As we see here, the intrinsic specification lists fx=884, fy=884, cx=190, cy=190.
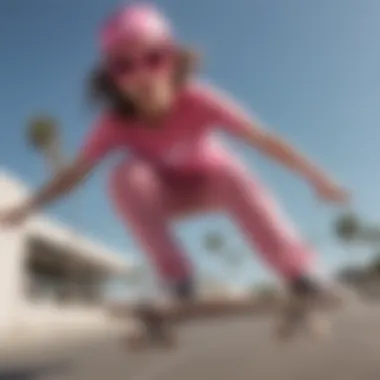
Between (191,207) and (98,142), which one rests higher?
(98,142)

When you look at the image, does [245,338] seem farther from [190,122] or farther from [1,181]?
[1,181]

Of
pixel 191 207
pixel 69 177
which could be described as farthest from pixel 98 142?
pixel 191 207

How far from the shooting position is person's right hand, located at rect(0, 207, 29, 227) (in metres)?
1.49

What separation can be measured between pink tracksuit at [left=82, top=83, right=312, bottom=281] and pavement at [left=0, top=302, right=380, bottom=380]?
11 centimetres

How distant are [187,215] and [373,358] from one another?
1.25ft

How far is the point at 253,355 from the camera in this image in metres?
1.43

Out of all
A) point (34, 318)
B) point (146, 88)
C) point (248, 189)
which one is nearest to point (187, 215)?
point (248, 189)

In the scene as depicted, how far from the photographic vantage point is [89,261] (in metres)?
1.59

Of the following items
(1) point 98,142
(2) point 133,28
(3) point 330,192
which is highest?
(2) point 133,28

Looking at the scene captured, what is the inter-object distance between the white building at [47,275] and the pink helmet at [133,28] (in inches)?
12.1

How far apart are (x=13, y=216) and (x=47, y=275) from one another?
0.49 ft

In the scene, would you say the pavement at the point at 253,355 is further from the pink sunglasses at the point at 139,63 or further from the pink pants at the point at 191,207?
the pink sunglasses at the point at 139,63

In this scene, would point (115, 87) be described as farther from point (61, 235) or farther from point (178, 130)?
point (61, 235)

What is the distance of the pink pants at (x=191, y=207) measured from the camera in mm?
1397
